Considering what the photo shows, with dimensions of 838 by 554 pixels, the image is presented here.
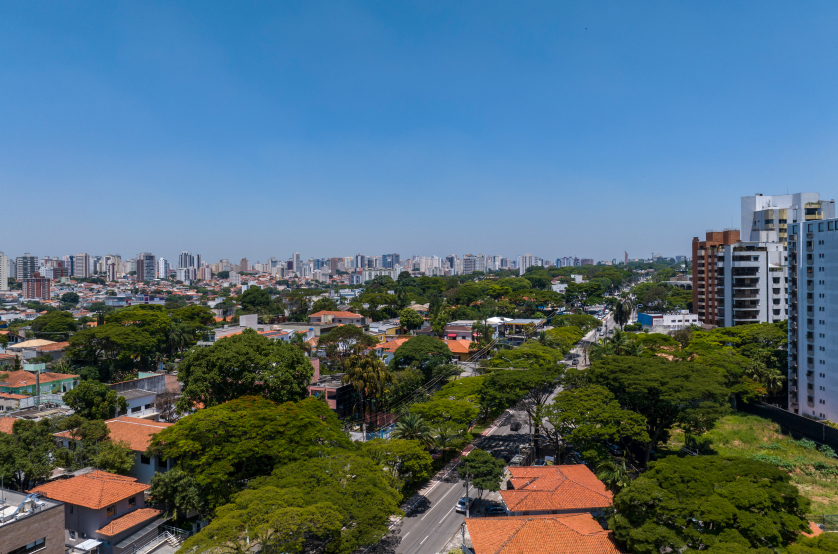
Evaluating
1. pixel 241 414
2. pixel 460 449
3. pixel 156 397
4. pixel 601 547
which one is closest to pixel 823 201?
pixel 460 449

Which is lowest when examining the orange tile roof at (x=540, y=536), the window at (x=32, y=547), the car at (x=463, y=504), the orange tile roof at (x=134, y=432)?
the car at (x=463, y=504)

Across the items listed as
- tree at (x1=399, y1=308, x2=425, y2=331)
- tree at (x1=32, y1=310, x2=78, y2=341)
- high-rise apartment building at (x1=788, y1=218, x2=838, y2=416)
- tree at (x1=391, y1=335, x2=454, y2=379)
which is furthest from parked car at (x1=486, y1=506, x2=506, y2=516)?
tree at (x1=32, y1=310, x2=78, y2=341)

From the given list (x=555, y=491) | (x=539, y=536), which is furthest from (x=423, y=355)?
(x=539, y=536)

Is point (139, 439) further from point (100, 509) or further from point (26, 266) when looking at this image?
point (26, 266)

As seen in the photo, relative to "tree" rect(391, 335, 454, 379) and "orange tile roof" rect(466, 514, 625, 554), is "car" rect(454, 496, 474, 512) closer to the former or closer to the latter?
"orange tile roof" rect(466, 514, 625, 554)

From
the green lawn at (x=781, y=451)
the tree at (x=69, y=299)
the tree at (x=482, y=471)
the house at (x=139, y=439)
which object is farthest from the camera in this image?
the tree at (x=69, y=299)

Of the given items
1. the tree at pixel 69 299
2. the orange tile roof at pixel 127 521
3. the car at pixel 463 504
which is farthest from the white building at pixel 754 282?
the tree at pixel 69 299

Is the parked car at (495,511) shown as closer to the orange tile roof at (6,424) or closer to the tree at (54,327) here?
the orange tile roof at (6,424)
